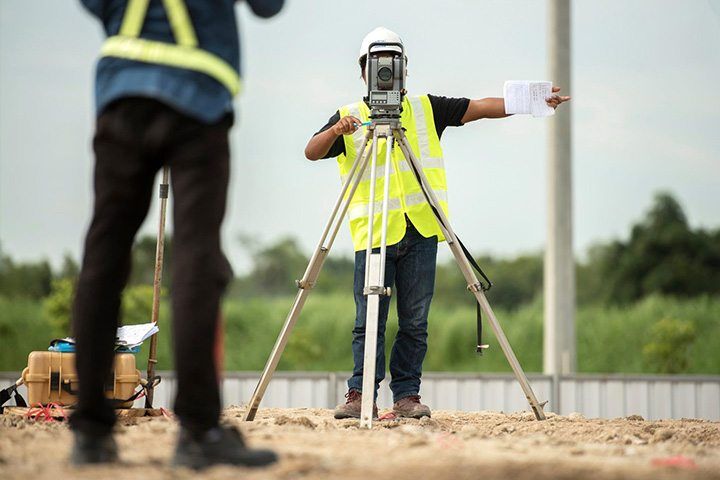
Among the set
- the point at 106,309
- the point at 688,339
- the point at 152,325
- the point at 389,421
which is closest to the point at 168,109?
the point at 106,309

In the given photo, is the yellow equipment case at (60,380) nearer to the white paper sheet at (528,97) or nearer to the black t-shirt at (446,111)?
the black t-shirt at (446,111)

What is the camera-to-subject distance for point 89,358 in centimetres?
321

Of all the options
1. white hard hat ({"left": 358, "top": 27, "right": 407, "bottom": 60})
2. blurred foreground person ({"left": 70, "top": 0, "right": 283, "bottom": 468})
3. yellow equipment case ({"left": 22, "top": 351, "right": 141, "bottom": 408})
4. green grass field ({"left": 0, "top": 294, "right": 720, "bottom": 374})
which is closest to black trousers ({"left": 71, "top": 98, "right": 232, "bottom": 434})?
blurred foreground person ({"left": 70, "top": 0, "right": 283, "bottom": 468})

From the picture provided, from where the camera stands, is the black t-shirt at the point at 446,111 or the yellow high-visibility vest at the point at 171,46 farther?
the black t-shirt at the point at 446,111

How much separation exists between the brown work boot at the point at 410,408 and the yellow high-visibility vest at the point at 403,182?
0.77 meters

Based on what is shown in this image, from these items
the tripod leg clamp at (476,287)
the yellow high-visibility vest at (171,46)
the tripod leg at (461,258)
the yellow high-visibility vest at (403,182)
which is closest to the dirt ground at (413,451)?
the tripod leg at (461,258)

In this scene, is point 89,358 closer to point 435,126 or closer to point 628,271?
point 435,126

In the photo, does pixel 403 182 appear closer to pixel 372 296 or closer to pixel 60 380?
pixel 372 296

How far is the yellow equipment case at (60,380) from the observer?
5441 millimetres

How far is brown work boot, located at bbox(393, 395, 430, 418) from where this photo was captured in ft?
17.6

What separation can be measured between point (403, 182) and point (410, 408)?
3.66 ft

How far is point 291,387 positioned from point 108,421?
5883 mm

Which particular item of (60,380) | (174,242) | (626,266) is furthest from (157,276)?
(626,266)

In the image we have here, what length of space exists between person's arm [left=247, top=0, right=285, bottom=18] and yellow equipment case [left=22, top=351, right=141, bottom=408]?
8.69 feet
